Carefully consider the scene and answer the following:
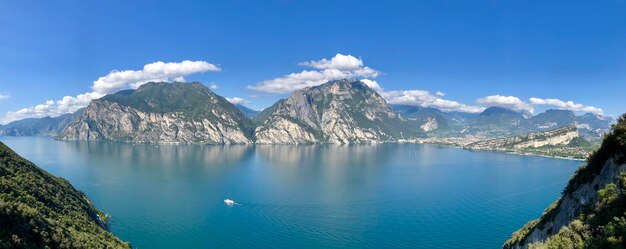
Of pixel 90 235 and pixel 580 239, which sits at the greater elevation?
pixel 580 239

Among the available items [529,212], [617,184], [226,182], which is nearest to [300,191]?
[226,182]

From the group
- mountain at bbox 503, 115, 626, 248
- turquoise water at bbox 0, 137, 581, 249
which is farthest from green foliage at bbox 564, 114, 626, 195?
turquoise water at bbox 0, 137, 581, 249

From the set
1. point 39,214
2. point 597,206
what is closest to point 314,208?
point 39,214

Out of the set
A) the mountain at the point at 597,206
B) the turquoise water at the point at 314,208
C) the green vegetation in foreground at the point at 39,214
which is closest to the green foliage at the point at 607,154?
the mountain at the point at 597,206

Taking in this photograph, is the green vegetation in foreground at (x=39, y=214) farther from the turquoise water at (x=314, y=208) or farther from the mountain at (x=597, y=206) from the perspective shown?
the mountain at (x=597, y=206)

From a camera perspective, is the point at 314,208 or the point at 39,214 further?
the point at 314,208

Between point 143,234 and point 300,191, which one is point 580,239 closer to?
point 143,234

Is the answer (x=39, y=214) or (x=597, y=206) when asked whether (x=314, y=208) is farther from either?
(x=597, y=206)
